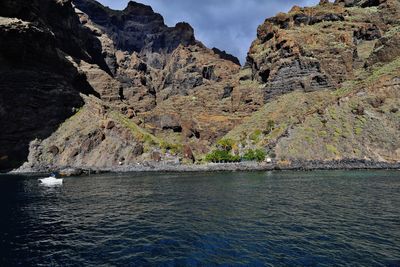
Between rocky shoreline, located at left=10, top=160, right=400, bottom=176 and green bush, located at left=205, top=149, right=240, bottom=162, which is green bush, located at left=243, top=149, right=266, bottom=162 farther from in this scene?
rocky shoreline, located at left=10, top=160, right=400, bottom=176

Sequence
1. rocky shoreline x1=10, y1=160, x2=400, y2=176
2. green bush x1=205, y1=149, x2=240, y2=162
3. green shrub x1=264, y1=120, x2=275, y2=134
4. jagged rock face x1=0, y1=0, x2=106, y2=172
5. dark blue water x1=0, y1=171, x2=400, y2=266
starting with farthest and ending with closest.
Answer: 1. green shrub x1=264, y1=120, x2=275, y2=134
2. green bush x1=205, y1=149, x2=240, y2=162
3. jagged rock face x1=0, y1=0, x2=106, y2=172
4. rocky shoreline x1=10, y1=160, x2=400, y2=176
5. dark blue water x1=0, y1=171, x2=400, y2=266

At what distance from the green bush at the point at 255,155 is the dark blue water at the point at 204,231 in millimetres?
105668

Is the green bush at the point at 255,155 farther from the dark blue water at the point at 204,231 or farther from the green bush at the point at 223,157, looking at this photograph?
the dark blue water at the point at 204,231

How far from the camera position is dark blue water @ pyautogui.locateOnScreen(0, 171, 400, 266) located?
28.5m

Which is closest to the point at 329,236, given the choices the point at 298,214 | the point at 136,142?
the point at 298,214

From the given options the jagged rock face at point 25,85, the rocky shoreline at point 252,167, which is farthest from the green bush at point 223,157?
the jagged rock face at point 25,85

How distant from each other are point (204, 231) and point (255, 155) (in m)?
135

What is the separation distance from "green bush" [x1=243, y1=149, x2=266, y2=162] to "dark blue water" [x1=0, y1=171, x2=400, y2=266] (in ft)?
347

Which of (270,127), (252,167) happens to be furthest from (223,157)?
(270,127)

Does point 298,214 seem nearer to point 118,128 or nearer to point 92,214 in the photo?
point 92,214

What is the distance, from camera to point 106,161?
574 ft

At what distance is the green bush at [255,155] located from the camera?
168000 mm

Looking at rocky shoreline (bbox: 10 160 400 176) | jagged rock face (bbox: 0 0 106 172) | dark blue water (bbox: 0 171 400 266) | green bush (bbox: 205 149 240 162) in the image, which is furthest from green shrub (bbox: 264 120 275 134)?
dark blue water (bbox: 0 171 400 266)

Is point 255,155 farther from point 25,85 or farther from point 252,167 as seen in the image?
point 25,85
